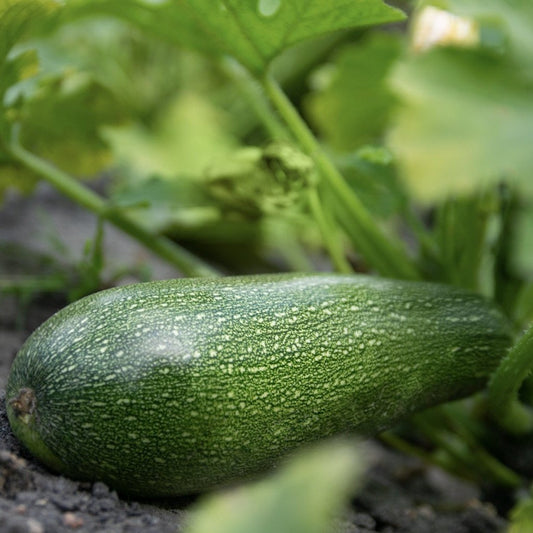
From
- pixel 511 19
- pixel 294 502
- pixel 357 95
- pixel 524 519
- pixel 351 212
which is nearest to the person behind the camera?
pixel 294 502

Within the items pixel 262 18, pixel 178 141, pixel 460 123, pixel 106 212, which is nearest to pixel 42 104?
pixel 106 212

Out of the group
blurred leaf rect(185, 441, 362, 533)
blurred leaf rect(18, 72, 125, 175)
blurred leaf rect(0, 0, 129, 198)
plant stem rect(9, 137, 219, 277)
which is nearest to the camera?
blurred leaf rect(185, 441, 362, 533)

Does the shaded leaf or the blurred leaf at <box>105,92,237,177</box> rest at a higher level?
the shaded leaf

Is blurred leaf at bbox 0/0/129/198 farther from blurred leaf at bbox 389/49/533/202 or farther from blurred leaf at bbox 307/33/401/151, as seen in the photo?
blurred leaf at bbox 389/49/533/202

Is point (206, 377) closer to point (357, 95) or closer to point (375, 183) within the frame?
point (375, 183)

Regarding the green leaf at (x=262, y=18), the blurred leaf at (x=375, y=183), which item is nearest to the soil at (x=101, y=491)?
the blurred leaf at (x=375, y=183)

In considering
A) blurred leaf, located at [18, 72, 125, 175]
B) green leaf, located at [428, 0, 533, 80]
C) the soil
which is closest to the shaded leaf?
green leaf, located at [428, 0, 533, 80]
